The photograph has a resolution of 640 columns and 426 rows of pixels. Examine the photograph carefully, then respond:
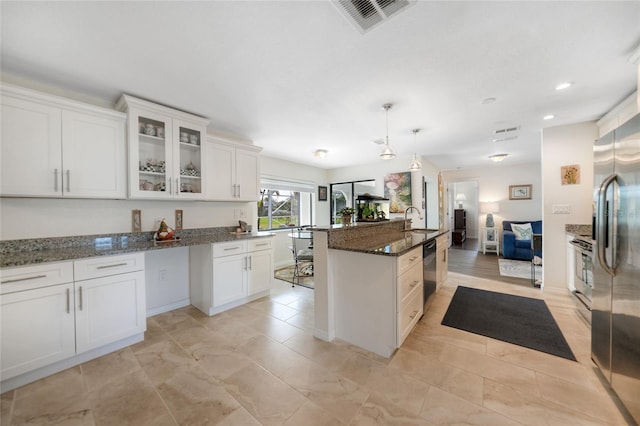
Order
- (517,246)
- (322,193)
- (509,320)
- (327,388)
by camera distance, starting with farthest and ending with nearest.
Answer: (322,193) < (517,246) < (509,320) < (327,388)

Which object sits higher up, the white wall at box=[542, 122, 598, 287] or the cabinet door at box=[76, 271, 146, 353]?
A: the white wall at box=[542, 122, 598, 287]

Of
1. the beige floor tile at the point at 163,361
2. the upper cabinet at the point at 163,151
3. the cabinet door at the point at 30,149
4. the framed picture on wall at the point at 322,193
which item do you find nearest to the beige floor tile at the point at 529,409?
the beige floor tile at the point at 163,361

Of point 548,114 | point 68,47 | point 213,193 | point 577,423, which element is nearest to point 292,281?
point 213,193

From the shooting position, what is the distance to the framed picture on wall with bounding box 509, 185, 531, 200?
629cm

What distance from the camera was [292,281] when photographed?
4.14m

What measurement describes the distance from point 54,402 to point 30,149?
199 cm

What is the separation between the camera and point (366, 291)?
2.08 m

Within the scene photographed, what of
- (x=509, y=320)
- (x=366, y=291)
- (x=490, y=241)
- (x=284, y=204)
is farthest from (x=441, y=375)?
(x=490, y=241)

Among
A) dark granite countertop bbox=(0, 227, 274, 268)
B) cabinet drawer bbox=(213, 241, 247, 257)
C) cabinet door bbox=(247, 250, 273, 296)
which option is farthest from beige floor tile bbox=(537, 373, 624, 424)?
dark granite countertop bbox=(0, 227, 274, 268)

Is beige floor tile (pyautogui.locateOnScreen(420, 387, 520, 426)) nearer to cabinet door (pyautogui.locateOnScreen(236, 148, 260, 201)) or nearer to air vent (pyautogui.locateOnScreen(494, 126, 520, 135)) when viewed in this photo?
cabinet door (pyautogui.locateOnScreen(236, 148, 260, 201))

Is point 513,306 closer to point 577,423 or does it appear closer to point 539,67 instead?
point 577,423

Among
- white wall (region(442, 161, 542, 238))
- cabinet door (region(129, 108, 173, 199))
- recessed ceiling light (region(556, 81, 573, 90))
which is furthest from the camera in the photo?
white wall (region(442, 161, 542, 238))

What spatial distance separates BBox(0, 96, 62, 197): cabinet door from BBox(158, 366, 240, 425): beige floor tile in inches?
77.7

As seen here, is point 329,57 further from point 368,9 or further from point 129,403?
point 129,403
